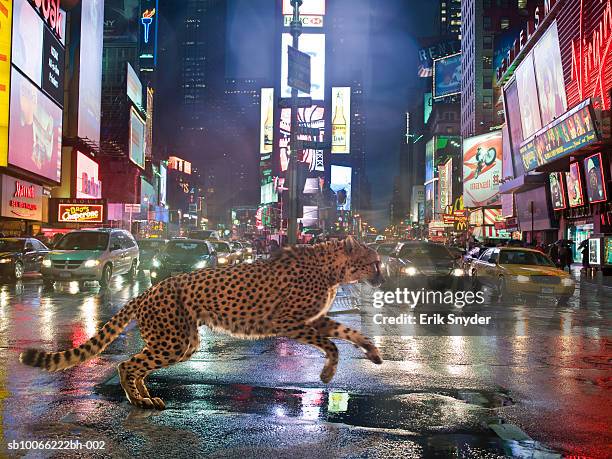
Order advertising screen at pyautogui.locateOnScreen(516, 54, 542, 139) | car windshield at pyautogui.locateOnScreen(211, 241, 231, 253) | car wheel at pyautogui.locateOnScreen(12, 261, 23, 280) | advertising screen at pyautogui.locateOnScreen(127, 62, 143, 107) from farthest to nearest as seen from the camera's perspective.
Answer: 1. advertising screen at pyautogui.locateOnScreen(127, 62, 143, 107)
2. advertising screen at pyautogui.locateOnScreen(516, 54, 542, 139)
3. car windshield at pyautogui.locateOnScreen(211, 241, 231, 253)
4. car wheel at pyautogui.locateOnScreen(12, 261, 23, 280)

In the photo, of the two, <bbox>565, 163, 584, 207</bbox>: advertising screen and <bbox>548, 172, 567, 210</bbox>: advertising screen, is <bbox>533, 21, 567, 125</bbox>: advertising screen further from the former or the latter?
<bbox>565, 163, 584, 207</bbox>: advertising screen

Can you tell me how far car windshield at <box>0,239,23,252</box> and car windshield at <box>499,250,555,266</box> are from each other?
1907 centimetres

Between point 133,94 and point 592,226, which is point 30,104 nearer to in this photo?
point 592,226

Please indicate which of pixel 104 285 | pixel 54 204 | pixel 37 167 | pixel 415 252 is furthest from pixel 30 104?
pixel 415 252

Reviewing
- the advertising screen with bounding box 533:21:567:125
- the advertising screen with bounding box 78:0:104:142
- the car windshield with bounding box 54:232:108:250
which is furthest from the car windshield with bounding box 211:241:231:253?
the advertising screen with bounding box 78:0:104:142

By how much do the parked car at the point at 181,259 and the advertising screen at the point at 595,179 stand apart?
23.3 meters

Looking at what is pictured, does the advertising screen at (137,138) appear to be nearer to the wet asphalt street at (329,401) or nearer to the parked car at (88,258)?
the parked car at (88,258)

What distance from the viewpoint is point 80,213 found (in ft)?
168

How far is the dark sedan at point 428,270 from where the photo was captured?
1750 centimetres

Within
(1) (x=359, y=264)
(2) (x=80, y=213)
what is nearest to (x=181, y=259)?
(1) (x=359, y=264)

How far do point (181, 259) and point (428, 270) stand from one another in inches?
330

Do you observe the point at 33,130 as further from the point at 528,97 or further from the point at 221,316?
the point at 221,316

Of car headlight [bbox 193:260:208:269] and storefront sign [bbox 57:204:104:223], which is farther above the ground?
storefront sign [bbox 57:204:104:223]

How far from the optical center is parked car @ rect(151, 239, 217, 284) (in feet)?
65.2
